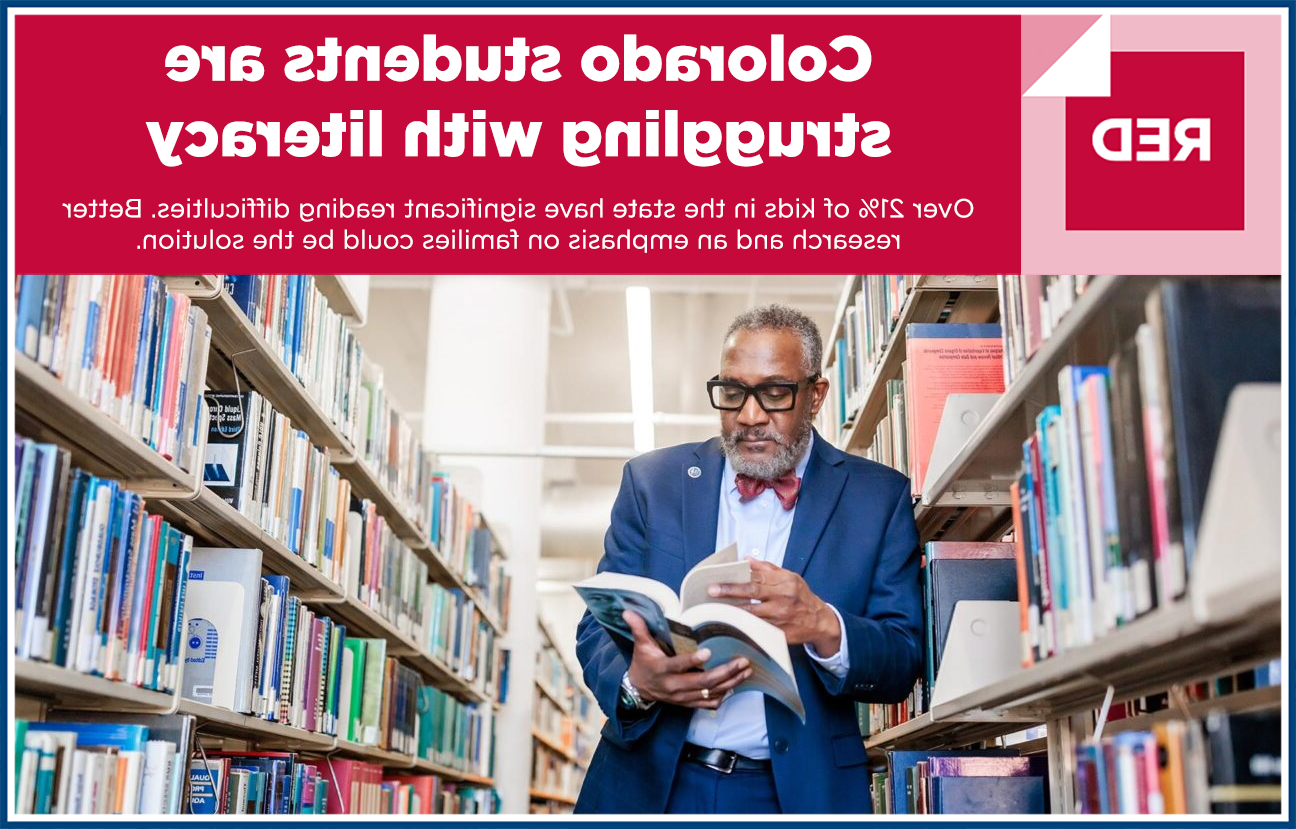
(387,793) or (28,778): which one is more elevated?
(28,778)

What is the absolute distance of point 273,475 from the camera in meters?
2.76

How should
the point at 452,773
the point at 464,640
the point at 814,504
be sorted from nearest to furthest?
the point at 814,504 → the point at 452,773 → the point at 464,640

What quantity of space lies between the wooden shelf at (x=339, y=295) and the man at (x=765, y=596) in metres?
1.44

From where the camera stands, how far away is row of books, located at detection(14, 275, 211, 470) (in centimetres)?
166

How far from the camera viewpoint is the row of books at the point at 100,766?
5.41 feet

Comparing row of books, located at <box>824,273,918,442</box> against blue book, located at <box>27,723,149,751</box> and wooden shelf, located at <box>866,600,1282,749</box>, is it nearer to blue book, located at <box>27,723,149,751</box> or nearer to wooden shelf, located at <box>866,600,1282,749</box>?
wooden shelf, located at <box>866,600,1282,749</box>

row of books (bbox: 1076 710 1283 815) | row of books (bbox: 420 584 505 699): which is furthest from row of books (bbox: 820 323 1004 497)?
row of books (bbox: 420 584 505 699)

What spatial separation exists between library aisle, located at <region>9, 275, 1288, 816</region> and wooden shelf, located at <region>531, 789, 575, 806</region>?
3.89 meters

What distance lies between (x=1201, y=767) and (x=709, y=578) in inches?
30.4

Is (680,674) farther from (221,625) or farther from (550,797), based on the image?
(550,797)

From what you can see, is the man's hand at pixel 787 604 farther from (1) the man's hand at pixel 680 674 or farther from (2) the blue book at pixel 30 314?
(2) the blue book at pixel 30 314

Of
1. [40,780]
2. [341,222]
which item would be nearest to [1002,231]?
[341,222]

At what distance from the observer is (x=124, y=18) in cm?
182

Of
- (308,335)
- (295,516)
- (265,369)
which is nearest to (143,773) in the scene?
(295,516)
